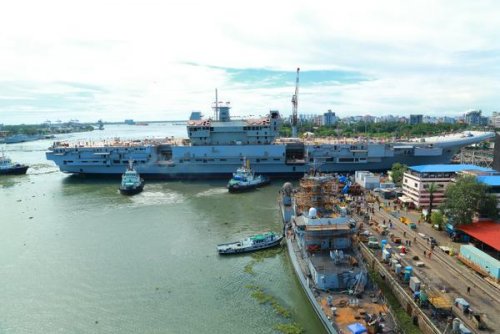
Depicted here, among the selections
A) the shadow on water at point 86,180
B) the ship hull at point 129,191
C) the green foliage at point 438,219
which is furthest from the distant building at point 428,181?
the shadow on water at point 86,180

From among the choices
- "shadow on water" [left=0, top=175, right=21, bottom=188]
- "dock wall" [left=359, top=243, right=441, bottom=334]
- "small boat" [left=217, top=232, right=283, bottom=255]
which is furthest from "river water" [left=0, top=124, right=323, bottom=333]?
"shadow on water" [left=0, top=175, right=21, bottom=188]

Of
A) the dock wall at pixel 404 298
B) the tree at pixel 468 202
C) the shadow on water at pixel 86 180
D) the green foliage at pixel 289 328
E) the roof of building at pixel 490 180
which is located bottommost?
the green foliage at pixel 289 328

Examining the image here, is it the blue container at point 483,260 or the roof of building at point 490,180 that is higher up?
the roof of building at point 490,180

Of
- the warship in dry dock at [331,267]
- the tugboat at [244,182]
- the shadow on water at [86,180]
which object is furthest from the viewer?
→ the shadow on water at [86,180]

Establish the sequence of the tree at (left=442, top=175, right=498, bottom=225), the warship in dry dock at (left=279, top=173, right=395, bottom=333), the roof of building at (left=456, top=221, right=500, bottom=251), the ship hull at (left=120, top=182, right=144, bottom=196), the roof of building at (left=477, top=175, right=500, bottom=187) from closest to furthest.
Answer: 1. the warship in dry dock at (left=279, top=173, right=395, bottom=333)
2. the roof of building at (left=456, top=221, right=500, bottom=251)
3. the tree at (left=442, top=175, right=498, bottom=225)
4. the roof of building at (left=477, top=175, right=500, bottom=187)
5. the ship hull at (left=120, top=182, right=144, bottom=196)

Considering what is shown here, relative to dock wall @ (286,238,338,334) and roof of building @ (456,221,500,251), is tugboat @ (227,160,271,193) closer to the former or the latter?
dock wall @ (286,238,338,334)

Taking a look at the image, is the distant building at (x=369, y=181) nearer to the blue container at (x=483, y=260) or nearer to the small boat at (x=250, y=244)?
the small boat at (x=250, y=244)

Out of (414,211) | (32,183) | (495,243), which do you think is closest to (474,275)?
(495,243)
